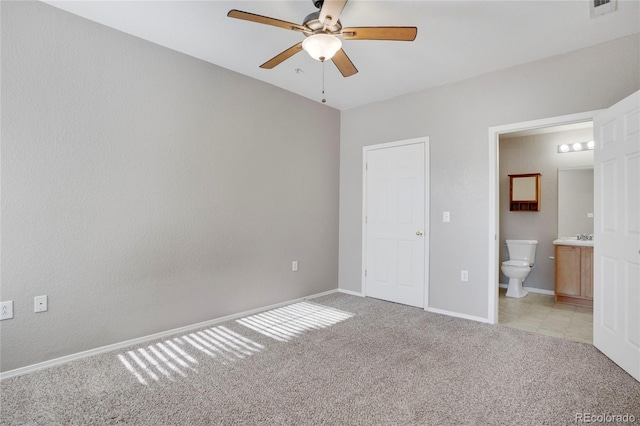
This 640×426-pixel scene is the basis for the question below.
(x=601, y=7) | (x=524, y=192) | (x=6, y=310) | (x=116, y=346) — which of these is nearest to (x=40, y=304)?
(x=6, y=310)

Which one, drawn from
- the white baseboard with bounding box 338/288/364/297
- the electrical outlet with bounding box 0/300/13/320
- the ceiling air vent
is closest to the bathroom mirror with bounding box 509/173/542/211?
the white baseboard with bounding box 338/288/364/297

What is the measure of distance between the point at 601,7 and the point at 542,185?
3.14 metres

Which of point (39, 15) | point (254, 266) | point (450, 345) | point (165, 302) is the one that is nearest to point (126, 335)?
point (165, 302)

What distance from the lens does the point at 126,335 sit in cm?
276

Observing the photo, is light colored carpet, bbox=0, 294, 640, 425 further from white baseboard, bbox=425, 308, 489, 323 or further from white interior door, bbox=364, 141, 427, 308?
white interior door, bbox=364, 141, 427, 308

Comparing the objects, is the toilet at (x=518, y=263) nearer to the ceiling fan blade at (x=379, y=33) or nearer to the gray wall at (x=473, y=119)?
the gray wall at (x=473, y=119)

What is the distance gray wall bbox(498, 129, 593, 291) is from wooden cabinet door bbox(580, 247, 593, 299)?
64cm

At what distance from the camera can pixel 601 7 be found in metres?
2.35

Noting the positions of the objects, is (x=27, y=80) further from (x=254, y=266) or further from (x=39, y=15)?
(x=254, y=266)

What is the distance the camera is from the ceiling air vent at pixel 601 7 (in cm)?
231

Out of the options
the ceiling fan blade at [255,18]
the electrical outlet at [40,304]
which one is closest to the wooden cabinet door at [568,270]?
the ceiling fan blade at [255,18]

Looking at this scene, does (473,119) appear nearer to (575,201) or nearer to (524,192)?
(524,192)

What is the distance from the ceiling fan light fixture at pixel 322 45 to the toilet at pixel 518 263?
3.99m

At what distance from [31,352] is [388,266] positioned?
11.5 feet
